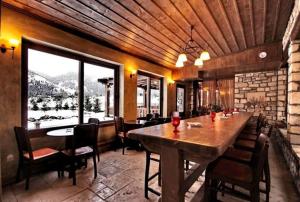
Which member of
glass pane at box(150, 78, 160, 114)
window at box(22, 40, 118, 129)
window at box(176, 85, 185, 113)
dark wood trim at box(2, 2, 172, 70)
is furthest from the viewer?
window at box(176, 85, 185, 113)

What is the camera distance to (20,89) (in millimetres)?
2791

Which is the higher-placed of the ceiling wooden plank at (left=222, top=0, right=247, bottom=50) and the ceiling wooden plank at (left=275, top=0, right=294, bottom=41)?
the ceiling wooden plank at (left=275, top=0, right=294, bottom=41)

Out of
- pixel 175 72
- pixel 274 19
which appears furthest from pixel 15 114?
pixel 175 72

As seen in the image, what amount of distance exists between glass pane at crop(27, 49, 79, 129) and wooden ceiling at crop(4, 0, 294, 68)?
0.84 metres

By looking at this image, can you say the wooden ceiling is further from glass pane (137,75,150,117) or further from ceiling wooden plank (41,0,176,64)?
glass pane (137,75,150,117)

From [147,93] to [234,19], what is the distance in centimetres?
370

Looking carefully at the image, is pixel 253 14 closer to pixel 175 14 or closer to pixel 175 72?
pixel 175 14

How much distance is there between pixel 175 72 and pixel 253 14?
4.07m

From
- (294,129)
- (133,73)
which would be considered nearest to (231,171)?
(294,129)

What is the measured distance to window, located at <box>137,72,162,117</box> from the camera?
587 centimetres

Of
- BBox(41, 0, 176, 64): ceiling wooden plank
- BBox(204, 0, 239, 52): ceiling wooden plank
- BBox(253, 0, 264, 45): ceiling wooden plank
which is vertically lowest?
BBox(41, 0, 176, 64): ceiling wooden plank

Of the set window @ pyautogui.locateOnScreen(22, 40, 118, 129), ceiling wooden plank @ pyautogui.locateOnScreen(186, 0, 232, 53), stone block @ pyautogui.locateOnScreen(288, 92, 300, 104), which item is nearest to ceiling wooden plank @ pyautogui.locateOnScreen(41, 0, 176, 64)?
window @ pyautogui.locateOnScreen(22, 40, 118, 129)

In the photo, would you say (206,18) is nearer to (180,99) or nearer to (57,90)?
(57,90)

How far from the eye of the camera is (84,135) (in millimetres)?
2807
